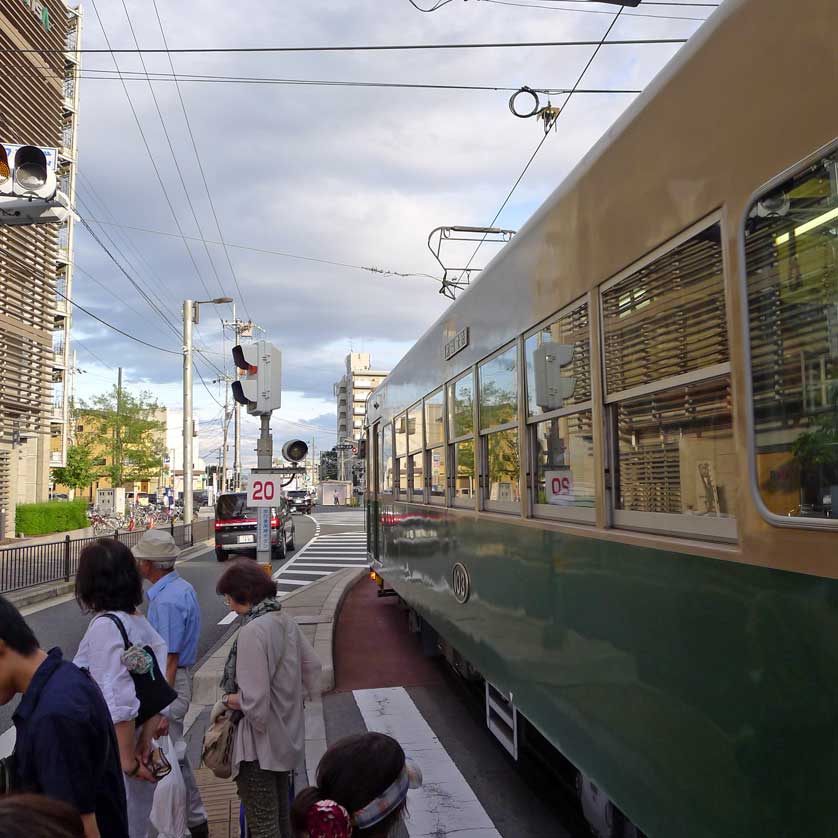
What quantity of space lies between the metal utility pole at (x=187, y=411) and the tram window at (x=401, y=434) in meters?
20.4

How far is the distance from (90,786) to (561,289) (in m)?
2.61

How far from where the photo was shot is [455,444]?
600 cm

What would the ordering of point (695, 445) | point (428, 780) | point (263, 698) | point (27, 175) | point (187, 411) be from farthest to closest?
point (187, 411) → point (27, 175) → point (428, 780) → point (263, 698) → point (695, 445)

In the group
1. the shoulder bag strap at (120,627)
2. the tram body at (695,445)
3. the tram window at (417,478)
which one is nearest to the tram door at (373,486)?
the tram window at (417,478)

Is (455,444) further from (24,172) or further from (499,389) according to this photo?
(24,172)

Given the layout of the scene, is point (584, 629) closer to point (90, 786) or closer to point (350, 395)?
point (90, 786)

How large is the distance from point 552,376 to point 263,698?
192 cm

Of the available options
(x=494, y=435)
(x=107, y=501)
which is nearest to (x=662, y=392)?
(x=494, y=435)

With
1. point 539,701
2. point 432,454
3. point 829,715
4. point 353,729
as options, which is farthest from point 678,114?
point 353,729

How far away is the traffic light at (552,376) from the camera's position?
3.55 meters

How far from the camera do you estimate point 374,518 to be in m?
11.6

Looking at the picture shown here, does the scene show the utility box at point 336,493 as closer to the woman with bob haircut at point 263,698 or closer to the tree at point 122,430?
the tree at point 122,430

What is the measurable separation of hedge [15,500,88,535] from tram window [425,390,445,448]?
23.2 meters

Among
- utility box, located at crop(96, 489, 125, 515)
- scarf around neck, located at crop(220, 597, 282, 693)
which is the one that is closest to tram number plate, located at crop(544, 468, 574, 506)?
scarf around neck, located at crop(220, 597, 282, 693)
